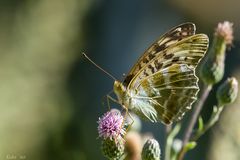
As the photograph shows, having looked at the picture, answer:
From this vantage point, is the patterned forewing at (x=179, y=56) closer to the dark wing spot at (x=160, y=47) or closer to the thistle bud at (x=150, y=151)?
the dark wing spot at (x=160, y=47)

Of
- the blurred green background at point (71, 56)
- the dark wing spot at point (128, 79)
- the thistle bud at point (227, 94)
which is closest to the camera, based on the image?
the dark wing spot at point (128, 79)

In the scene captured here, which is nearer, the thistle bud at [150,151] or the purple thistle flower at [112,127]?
the thistle bud at [150,151]

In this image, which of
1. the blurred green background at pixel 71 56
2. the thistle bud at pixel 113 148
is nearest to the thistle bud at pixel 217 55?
the thistle bud at pixel 113 148

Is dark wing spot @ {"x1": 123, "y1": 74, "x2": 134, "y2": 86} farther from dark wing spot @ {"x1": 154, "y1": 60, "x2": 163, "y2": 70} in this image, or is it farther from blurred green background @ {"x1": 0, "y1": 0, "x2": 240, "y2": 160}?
blurred green background @ {"x1": 0, "y1": 0, "x2": 240, "y2": 160}

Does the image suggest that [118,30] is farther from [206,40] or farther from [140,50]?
[206,40]

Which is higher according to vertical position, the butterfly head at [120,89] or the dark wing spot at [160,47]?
the dark wing spot at [160,47]

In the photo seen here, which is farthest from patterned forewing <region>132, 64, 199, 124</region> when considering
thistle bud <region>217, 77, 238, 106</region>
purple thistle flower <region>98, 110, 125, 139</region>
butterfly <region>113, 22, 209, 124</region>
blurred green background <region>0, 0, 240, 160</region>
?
blurred green background <region>0, 0, 240, 160</region>

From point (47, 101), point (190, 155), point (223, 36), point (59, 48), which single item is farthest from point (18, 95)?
point (223, 36)

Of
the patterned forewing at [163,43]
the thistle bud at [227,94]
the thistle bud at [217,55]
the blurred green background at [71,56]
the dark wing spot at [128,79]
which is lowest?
the thistle bud at [227,94]

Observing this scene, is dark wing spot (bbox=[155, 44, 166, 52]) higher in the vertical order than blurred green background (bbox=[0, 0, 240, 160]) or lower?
lower
